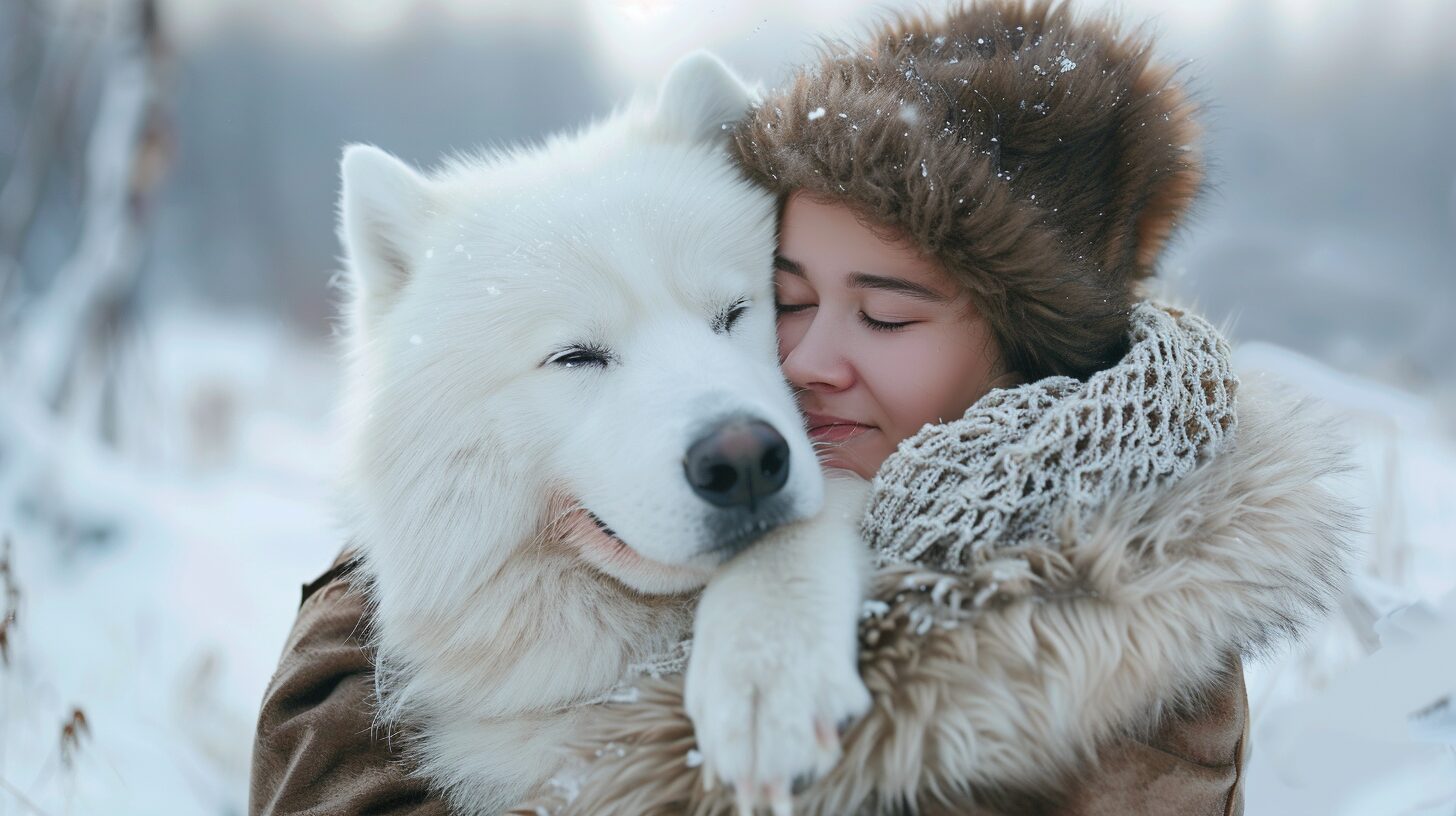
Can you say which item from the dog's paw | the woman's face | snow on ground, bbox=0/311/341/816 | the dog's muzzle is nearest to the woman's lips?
the woman's face

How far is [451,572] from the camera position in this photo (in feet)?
5.51

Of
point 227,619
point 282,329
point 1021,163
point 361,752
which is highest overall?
point 1021,163

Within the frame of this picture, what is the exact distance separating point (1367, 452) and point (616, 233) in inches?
171

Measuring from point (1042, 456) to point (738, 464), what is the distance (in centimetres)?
44

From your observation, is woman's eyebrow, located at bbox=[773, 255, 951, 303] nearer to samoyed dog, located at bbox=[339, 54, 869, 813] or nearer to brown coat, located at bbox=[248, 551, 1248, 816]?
samoyed dog, located at bbox=[339, 54, 869, 813]

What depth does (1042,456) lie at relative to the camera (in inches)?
52.4

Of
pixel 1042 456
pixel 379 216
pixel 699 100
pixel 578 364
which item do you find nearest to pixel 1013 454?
pixel 1042 456

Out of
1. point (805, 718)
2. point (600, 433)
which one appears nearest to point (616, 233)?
point (600, 433)

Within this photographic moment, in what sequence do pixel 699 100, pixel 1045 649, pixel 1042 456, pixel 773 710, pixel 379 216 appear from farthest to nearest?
pixel 699 100 → pixel 379 216 → pixel 1042 456 → pixel 1045 649 → pixel 773 710

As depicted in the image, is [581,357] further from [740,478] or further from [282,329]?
[282,329]

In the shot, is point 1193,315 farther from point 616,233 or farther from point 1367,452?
point 1367,452

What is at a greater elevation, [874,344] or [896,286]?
[896,286]

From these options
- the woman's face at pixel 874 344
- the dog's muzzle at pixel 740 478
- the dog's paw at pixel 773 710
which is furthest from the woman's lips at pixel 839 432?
the dog's paw at pixel 773 710

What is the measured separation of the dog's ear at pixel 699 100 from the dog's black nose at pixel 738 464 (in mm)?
879
